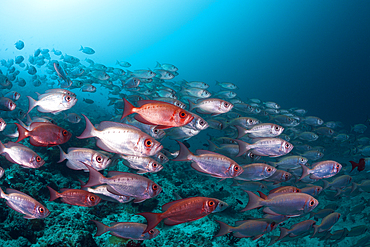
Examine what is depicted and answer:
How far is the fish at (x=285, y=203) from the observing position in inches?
120

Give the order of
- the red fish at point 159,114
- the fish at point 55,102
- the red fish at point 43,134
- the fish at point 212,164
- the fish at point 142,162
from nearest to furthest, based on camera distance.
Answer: the red fish at point 159,114
the red fish at point 43,134
the fish at point 212,164
the fish at point 142,162
the fish at point 55,102

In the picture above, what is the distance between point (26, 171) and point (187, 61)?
431 ft

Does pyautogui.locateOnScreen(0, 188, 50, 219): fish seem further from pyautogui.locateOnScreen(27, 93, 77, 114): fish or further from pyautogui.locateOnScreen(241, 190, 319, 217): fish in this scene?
pyautogui.locateOnScreen(241, 190, 319, 217): fish

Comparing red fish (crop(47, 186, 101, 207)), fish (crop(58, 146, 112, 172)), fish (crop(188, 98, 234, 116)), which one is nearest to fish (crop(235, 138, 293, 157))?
fish (crop(188, 98, 234, 116))

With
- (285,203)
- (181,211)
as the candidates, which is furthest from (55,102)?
(285,203)

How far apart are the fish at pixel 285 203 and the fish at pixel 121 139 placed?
196 centimetres

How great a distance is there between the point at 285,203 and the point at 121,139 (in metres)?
3.05

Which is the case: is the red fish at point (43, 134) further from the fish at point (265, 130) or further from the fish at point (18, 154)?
the fish at point (265, 130)

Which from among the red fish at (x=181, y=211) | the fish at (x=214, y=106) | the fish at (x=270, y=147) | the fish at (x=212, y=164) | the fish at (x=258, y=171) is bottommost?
the red fish at (x=181, y=211)

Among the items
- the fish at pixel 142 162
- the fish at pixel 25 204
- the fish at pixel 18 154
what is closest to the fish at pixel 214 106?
the fish at pixel 142 162

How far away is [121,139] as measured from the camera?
7.86 feet

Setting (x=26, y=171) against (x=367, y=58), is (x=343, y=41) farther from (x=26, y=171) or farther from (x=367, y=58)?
(x=26, y=171)

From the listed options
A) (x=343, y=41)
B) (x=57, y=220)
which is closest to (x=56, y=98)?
(x=57, y=220)

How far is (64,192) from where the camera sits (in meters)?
2.81
